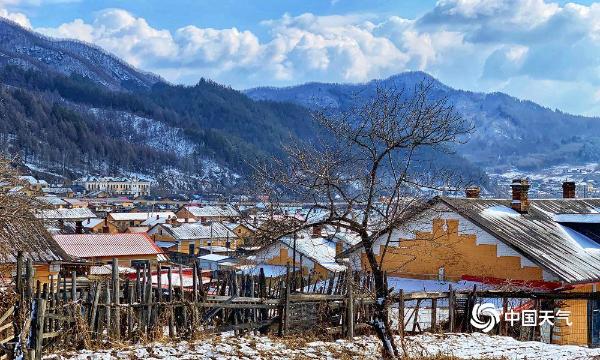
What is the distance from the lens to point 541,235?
22.8 metres

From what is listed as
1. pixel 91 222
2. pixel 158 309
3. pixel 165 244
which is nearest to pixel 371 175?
pixel 158 309

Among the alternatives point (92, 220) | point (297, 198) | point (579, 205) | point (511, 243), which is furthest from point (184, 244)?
point (297, 198)

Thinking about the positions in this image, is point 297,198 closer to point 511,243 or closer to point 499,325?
point 499,325

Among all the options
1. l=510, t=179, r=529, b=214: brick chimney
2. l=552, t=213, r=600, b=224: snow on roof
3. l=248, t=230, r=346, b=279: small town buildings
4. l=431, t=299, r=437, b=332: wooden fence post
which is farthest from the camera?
l=248, t=230, r=346, b=279: small town buildings

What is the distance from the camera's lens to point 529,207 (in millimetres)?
25266

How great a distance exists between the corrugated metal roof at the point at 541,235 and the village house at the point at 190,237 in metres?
52.9

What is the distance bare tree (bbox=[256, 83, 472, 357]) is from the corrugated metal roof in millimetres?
8385

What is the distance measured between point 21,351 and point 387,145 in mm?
6587

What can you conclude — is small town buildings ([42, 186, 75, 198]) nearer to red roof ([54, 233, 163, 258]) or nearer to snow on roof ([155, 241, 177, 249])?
snow on roof ([155, 241, 177, 249])

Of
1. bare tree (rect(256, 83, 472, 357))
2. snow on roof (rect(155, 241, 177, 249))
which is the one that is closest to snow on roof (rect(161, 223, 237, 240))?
snow on roof (rect(155, 241, 177, 249))

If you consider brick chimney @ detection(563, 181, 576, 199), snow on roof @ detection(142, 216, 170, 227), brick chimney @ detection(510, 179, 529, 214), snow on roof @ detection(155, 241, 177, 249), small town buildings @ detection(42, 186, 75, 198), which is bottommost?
snow on roof @ detection(155, 241, 177, 249)

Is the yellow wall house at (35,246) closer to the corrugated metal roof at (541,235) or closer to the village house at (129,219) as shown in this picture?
the corrugated metal roof at (541,235)

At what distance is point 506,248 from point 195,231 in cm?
6154

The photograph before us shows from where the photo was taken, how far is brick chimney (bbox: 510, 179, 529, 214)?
24461 mm
